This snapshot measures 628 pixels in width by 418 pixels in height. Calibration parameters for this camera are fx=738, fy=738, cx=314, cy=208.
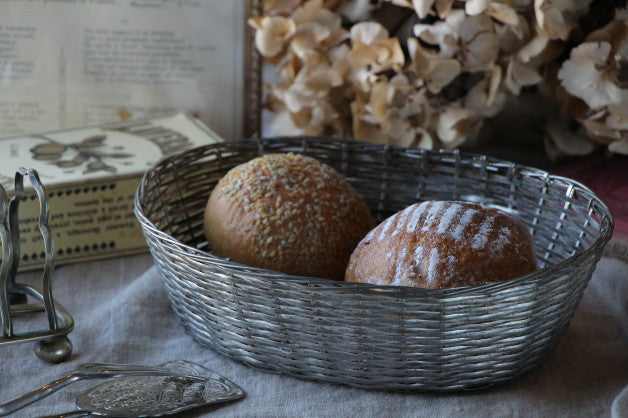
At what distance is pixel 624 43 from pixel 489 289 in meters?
0.58

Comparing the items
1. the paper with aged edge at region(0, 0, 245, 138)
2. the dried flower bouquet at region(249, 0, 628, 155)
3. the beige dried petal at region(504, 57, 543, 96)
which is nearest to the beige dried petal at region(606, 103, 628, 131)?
the dried flower bouquet at region(249, 0, 628, 155)

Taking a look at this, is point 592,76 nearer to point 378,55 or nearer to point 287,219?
point 378,55

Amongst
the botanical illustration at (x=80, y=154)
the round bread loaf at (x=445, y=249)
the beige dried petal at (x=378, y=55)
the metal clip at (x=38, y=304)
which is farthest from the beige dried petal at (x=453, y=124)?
the metal clip at (x=38, y=304)

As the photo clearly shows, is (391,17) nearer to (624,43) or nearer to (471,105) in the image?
(471,105)

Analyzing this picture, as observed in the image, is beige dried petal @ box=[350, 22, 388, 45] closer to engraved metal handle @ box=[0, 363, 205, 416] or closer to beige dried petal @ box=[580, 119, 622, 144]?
beige dried petal @ box=[580, 119, 622, 144]

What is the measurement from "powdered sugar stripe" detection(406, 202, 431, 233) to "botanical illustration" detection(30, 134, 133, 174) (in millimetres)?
517

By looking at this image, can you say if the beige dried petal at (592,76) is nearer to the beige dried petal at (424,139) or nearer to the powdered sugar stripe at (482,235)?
the beige dried petal at (424,139)

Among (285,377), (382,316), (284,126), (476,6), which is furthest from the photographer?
(284,126)

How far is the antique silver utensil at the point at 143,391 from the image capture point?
0.73 meters

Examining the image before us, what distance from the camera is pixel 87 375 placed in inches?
30.6

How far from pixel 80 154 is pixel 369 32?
50cm

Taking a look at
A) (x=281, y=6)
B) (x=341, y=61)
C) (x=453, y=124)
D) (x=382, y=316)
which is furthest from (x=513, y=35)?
(x=382, y=316)

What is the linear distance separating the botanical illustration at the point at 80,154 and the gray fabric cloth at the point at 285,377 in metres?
0.17

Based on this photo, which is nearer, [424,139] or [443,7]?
[443,7]
